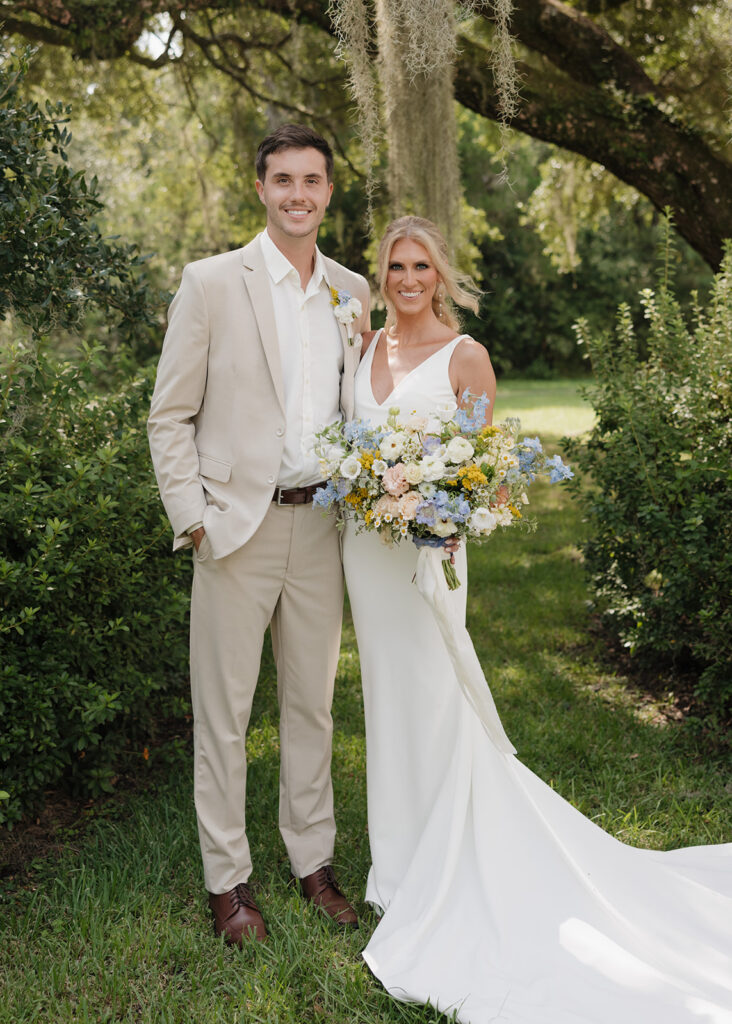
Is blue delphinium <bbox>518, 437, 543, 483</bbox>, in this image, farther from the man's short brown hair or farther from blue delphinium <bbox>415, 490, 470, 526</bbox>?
the man's short brown hair

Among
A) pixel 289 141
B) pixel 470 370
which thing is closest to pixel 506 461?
pixel 470 370

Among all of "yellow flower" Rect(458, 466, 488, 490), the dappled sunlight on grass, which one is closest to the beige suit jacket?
"yellow flower" Rect(458, 466, 488, 490)

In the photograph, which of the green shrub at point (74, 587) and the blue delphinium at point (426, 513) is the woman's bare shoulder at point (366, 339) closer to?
the blue delphinium at point (426, 513)

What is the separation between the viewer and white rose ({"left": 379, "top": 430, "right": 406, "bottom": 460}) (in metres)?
2.63

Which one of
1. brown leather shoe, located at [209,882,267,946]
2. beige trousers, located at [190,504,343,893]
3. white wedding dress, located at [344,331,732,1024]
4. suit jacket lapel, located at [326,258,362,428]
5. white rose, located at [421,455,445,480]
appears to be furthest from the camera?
suit jacket lapel, located at [326,258,362,428]

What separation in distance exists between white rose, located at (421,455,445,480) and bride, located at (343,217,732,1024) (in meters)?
0.38

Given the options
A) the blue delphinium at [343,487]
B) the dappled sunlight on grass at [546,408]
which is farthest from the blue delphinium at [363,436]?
the dappled sunlight on grass at [546,408]

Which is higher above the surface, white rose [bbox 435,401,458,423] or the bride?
white rose [bbox 435,401,458,423]

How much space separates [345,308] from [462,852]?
1726mm

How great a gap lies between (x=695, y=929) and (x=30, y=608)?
7.36ft

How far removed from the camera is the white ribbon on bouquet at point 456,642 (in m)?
2.83

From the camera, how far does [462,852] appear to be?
2873 millimetres

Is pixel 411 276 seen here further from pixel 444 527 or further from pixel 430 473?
pixel 444 527

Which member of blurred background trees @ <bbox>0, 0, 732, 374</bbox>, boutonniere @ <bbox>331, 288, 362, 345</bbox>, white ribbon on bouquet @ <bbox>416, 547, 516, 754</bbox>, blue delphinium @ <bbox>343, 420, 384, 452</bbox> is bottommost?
white ribbon on bouquet @ <bbox>416, 547, 516, 754</bbox>
